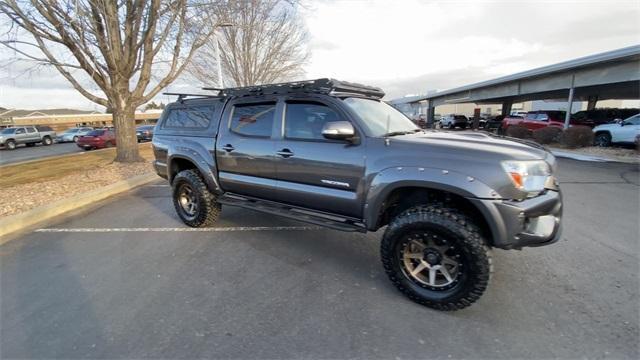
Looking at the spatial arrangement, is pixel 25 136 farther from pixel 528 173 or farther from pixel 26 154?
pixel 528 173

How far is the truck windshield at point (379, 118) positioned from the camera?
3.31 metres

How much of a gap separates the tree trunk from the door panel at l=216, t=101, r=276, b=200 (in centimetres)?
742

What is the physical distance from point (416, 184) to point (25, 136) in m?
33.9

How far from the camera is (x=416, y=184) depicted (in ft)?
9.14

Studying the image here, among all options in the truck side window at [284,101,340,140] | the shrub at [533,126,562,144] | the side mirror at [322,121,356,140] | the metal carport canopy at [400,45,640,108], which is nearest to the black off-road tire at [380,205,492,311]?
the side mirror at [322,121,356,140]

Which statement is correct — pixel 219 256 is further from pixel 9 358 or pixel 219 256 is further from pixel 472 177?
pixel 472 177

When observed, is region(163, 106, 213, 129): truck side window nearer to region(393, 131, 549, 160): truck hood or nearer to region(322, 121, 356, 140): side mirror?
region(322, 121, 356, 140): side mirror

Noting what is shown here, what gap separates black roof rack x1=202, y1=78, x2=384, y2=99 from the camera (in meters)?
3.48

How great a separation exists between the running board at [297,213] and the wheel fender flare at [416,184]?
21cm

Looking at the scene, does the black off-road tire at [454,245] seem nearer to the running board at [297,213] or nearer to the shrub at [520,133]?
the running board at [297,213]

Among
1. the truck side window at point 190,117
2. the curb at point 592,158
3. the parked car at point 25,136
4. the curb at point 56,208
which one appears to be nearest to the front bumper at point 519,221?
the truck side window at point 190,117

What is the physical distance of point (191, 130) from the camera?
191 inches

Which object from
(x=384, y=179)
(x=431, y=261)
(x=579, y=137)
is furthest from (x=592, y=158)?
(x=384, y=179)

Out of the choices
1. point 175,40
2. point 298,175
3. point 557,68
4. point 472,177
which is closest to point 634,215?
point 472,177
